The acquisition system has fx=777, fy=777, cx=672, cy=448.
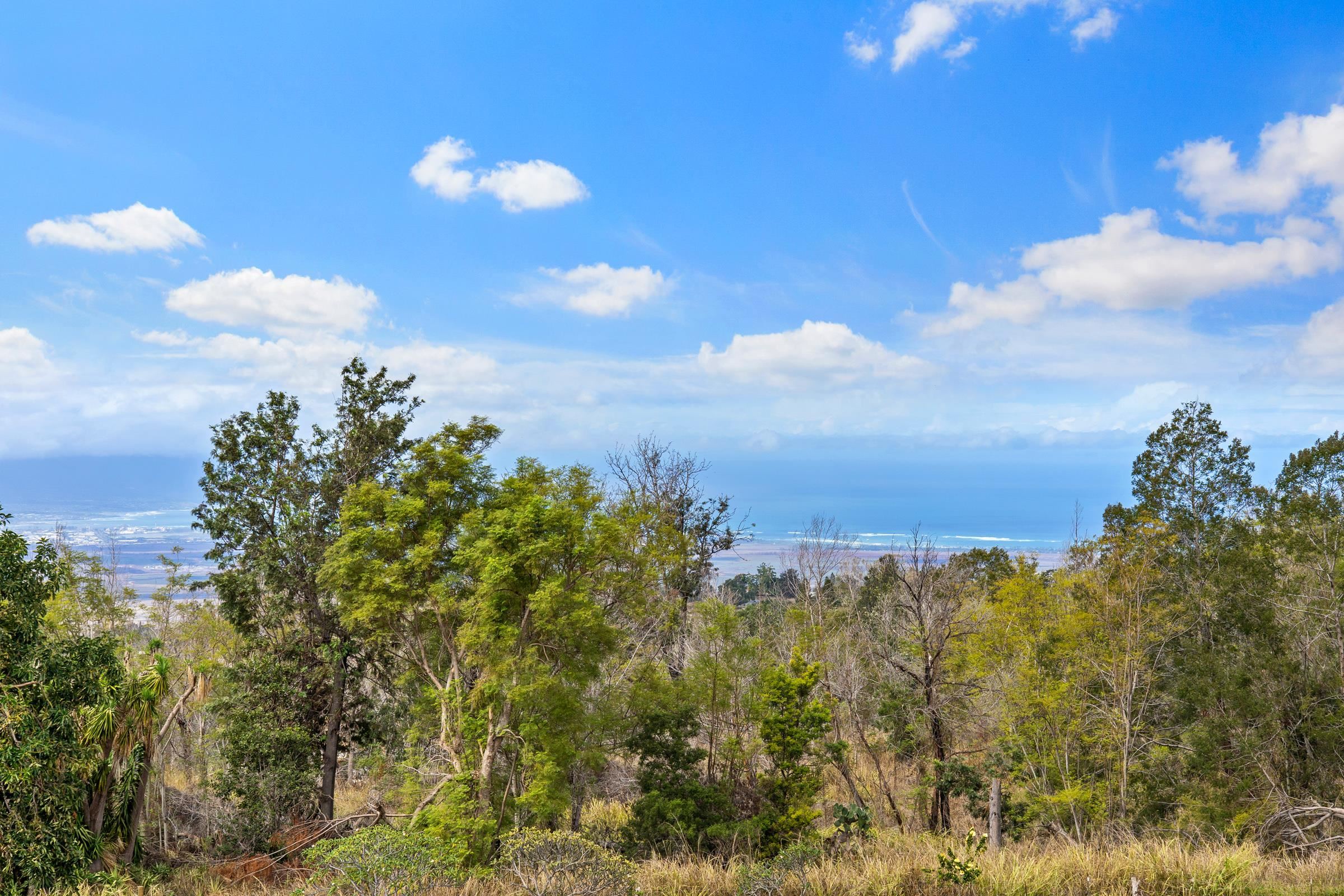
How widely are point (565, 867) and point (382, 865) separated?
1692mm

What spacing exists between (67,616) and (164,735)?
788 centimetres

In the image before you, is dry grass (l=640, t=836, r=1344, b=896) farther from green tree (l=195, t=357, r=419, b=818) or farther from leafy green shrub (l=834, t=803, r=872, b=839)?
green tree (l=195, t=357, r=419, b=818)

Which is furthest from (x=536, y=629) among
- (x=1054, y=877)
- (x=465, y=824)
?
(x=1054, y=877)

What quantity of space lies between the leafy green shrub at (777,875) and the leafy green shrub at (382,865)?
286cm

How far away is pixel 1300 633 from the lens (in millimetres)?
16703

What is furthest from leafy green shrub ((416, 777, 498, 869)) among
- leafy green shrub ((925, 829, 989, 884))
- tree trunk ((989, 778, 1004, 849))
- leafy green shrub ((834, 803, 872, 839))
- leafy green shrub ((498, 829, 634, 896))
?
leafy green shrub ((925, 829, 989, 884))

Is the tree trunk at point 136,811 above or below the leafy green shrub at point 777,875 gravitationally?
below

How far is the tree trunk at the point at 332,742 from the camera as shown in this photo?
1806cm


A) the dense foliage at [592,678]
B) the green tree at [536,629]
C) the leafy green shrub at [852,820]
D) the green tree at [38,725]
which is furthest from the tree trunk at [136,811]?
the leafy green shrub at [852,820]

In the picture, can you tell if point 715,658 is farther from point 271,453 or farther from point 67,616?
point 67,616

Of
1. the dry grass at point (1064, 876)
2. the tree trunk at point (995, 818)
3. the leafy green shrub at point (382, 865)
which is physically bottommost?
the tree trunk at point (995, 818)

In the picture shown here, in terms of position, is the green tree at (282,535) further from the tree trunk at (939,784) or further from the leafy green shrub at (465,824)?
the tree trunk at (939,784)

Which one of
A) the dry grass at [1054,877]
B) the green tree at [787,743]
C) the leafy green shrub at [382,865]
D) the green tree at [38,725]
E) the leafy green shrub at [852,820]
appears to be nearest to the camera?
the leafy green shrub at [382,865]

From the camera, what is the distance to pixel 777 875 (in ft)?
24.4
